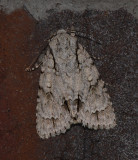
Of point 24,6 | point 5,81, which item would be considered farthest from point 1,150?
point 24,6

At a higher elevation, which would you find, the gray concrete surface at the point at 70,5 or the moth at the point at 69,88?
the gray concrete surface at the point at 70,5

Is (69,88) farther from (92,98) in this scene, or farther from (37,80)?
(37,80)

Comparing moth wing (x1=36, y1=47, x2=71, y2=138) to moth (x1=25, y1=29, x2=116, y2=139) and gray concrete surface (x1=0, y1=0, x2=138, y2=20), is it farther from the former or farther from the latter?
gray concrete surface (x1=0, y1=0, x2=138, y2=20)

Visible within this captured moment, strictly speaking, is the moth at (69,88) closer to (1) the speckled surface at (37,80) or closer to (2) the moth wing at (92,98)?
(2) the moth wing at (92,98)

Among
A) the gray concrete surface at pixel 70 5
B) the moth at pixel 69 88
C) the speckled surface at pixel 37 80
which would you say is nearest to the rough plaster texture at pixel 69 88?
the moth at pixel 69 88

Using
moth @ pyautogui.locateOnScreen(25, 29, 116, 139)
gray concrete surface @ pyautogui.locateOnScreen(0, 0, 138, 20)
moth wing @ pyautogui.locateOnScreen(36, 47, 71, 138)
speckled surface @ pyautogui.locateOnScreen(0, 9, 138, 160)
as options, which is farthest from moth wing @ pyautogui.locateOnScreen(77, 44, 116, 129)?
gray concrete surface @ pyautogui.locateOnScreen(0, 0, 138, 20)

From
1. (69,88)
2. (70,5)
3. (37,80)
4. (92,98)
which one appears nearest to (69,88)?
(69,88)
